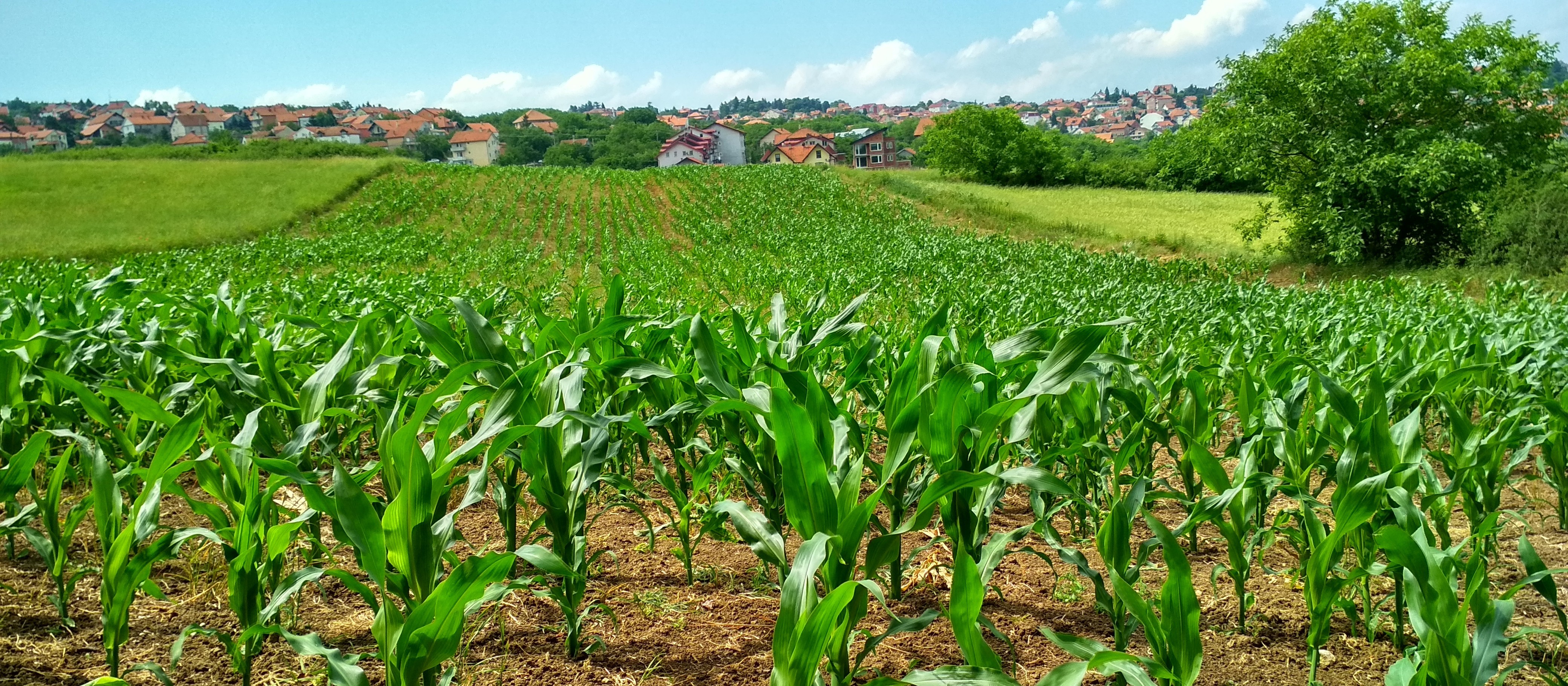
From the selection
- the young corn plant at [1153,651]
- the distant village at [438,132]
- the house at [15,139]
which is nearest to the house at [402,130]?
the distant village at [438,132]

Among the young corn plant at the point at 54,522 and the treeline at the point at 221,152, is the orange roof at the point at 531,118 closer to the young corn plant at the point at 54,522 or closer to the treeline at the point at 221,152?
the treeline at the point at 221,152

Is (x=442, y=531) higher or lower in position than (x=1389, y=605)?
higher

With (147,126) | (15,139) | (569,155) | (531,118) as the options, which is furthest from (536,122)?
(15,139)

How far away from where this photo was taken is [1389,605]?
2.90 meters

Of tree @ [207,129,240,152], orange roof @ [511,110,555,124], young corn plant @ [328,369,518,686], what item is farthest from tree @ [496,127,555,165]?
young corn plant @ [328,369,518,686]

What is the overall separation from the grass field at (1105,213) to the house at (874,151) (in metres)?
74.8

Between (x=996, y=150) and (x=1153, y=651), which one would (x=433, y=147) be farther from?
(x=1153, y=651)

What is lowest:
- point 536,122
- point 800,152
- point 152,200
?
point 152,200

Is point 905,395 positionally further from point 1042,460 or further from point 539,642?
point 539,642

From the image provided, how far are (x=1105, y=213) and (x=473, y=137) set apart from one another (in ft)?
356

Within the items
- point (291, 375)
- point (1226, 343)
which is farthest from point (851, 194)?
point (291, 375)

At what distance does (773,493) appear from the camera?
300 cm

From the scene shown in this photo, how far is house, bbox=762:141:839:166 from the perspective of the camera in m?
99.4

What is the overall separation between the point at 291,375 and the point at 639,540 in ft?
6.83
